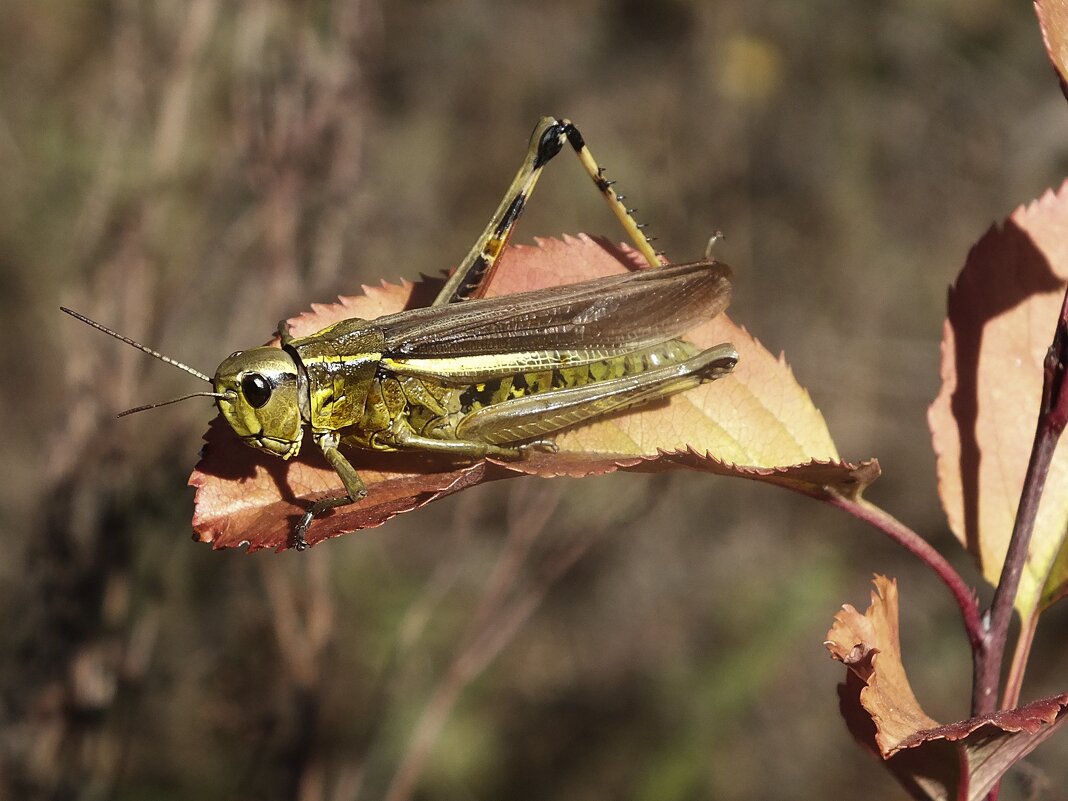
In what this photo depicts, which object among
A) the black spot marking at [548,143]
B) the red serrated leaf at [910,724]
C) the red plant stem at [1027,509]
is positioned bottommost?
the red serrated leaf at [910,724]

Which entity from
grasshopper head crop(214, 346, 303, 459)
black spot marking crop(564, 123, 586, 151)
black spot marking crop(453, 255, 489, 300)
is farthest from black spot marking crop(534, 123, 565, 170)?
grasshopper head crop(214, 346, 303, 459)

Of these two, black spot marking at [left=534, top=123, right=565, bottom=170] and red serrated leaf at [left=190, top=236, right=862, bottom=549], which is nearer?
red serrated leaf at [left=190, top=236, right=862, bottom=549]

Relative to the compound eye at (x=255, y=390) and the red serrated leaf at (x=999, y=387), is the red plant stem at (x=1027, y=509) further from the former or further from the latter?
the compound eye at (x=255, y=390)

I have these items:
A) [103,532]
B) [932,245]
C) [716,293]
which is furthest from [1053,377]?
[932,245]

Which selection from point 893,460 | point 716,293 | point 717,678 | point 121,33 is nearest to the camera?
point 716,293

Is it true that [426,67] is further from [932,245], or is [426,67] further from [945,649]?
[945,649]

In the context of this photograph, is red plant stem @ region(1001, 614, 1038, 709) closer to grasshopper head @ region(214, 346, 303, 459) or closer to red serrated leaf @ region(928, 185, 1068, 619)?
red serrated leaf @ region(928, 185, 1068, 619)

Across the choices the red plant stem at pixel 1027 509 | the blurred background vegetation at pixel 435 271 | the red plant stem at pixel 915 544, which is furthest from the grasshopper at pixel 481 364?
the blurred background vegetation at pixel 435 271
